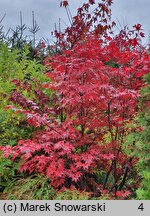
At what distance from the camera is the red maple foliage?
4039 millimetres

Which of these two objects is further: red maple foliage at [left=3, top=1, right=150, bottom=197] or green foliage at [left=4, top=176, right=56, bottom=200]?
green foliage at [left=4, top=176, right=56, bottom=200]

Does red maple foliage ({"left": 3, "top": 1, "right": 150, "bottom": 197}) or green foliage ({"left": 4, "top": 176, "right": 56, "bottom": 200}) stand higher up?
red maple foliage ({"left": 3, "top": 1, "right": 150, "bottom": 197})

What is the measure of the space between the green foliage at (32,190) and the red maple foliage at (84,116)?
6.0 inches

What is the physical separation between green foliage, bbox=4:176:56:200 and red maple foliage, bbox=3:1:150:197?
0.15 meters

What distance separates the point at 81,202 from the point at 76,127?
131 centimetres

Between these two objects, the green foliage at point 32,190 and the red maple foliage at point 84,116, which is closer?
the red maple foliage at point 84,116

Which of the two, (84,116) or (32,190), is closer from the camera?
(32,190)

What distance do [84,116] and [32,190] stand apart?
4.13 ft

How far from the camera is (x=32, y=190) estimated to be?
4.38 metres

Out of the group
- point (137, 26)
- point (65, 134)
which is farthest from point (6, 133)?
point (137, 26)

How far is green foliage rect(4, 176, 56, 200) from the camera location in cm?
425

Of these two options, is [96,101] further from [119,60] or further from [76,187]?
[76,187]

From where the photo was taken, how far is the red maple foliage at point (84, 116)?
4.04 meters

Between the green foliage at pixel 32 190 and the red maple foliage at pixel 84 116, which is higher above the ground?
the red maple foliage at pixel 84 116
